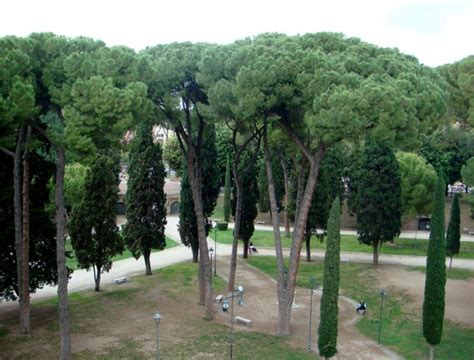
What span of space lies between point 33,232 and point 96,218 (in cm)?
495

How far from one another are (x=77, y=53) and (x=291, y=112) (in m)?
8.00

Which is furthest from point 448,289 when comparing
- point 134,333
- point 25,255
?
point 25,255

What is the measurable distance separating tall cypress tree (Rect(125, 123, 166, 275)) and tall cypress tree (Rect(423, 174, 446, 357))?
16.1 metres

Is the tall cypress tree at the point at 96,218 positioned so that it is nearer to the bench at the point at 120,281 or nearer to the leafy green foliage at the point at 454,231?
the bench at the point at 120,281

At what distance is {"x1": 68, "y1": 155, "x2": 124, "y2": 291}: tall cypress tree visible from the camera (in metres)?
27.3

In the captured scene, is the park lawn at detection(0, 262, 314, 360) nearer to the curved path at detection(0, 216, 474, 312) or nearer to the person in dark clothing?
the curved path at detection(0, 216, 474, 312)

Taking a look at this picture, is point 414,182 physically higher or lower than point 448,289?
higher

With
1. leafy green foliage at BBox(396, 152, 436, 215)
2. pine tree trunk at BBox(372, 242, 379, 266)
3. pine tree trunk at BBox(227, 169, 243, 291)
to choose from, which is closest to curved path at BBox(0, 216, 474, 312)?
pine tree trunk at BBox(372, 242, 379, 266)

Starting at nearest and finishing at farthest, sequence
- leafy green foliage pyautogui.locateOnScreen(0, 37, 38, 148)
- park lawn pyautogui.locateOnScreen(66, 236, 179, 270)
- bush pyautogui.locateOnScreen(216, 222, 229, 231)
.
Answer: leafy green foliage pyautogui.locateOnScreen(0, 37, 38, 148) < park lawn pyautogui.locateOnScreen(66, 236, 179, 270) < bush pyautogui.locateOnScreen(216, 222, 229, 231)

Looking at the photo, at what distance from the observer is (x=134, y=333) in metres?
21.8

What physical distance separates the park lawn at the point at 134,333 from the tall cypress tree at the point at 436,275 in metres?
4.48

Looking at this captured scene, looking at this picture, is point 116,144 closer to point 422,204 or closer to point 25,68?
point 25,68

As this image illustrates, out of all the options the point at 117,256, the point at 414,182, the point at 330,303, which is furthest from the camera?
the point at 414,182

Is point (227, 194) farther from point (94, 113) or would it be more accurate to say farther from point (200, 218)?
point (94, 113)
